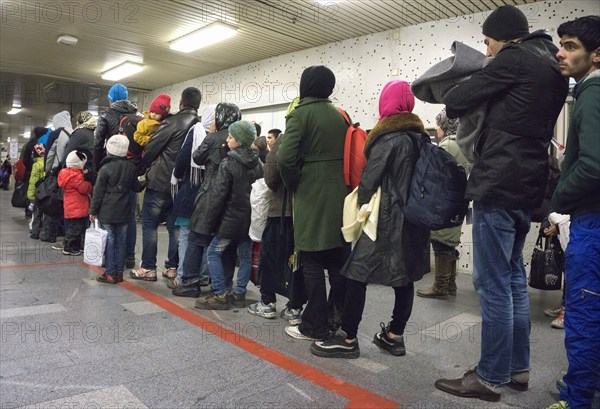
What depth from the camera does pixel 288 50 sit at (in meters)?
7.42

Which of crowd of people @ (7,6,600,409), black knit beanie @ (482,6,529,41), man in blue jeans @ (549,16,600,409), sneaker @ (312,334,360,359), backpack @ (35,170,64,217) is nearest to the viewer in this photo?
man in blue jeans @ (549,16,600,409)

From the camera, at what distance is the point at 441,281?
13.3 ft

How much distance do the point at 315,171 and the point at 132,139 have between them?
93.9 inches

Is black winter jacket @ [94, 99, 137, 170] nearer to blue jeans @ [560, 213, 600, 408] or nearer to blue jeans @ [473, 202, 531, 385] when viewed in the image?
blue jeans @ [473, 202, 531, 385]

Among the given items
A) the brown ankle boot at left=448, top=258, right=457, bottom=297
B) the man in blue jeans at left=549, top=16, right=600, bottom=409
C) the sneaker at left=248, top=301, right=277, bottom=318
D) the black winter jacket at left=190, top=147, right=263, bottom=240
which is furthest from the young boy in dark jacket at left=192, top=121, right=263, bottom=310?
the man in blue jeans at left=549, top=16, right=600, bottom=409

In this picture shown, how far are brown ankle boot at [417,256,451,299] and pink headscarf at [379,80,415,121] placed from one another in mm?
2047

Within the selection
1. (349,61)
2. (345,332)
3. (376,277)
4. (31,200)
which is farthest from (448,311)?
(31,200)

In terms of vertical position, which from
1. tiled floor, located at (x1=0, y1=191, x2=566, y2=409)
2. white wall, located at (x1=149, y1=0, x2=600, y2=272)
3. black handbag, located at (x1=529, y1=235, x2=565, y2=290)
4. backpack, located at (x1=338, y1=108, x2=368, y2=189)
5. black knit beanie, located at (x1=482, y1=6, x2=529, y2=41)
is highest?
white wall, located at (x1=149, y1=0, x2=600, y2=272)

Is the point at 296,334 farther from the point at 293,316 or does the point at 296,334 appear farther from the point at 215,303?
the point at 215,303

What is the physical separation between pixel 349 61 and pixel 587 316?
5567 millimetres

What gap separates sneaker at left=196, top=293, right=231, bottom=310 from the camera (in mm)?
3358

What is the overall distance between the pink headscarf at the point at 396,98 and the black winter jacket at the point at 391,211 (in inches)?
2.0

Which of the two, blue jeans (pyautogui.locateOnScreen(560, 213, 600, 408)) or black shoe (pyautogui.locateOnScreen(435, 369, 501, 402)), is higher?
blue jeans (pyautogui.locateOnScreen(560, 213, 600, 408))

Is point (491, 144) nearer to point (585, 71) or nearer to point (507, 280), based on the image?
point (585, 71)
